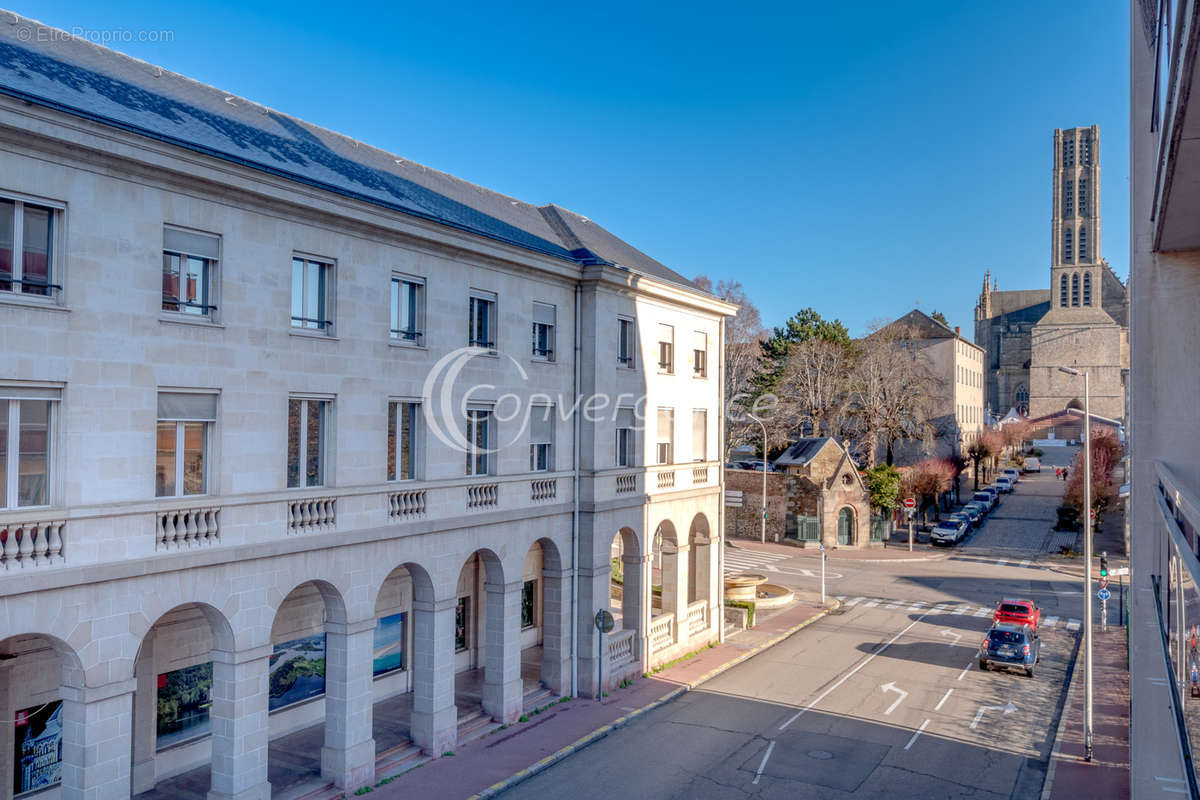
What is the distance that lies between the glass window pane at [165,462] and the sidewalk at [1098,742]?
59.9ft

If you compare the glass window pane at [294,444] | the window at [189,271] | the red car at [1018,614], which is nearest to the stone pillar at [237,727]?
the glass window pane at [294,444]

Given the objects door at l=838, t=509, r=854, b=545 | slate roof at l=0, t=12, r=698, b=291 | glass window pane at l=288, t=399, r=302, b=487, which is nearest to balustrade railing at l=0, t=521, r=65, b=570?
glass window pane at l=288, t=399, r=302, b=487

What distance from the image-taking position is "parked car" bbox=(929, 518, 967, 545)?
53500 mm

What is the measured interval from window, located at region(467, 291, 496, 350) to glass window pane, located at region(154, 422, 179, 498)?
7.84 m

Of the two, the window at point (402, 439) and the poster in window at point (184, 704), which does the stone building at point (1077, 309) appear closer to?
the window at point (402, 439)

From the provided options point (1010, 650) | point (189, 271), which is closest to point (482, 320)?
point (189, 271)

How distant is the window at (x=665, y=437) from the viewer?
2722 centimetres

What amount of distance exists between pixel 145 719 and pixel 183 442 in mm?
6141

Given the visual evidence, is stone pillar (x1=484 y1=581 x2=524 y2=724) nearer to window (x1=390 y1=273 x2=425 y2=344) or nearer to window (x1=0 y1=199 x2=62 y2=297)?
window (x1=390 y1=273 x2=425 y2=344)

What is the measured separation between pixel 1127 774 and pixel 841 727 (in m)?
6.30

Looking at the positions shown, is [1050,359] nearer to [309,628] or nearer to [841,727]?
[841,727]

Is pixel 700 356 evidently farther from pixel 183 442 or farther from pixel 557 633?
pixel 183 442

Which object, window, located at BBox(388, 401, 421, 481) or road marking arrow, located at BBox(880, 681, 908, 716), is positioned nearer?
window, located at BBox(388, 401, 421, 481)

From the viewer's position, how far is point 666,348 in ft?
90.1
